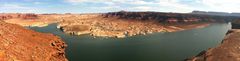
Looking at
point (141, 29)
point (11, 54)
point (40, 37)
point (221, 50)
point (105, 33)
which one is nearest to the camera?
point (11, 54)

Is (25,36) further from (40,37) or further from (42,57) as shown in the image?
(42,57)

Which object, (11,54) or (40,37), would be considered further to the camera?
(40,37)

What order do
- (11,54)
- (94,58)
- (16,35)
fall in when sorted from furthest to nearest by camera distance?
(94,58)
(16,35)
(11,54)

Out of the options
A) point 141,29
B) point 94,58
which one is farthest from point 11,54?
point 141,29

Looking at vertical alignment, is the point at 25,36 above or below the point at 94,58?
above

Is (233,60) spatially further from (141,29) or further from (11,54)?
(141,29)

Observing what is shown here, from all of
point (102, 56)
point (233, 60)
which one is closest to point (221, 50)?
point (233, 60)
